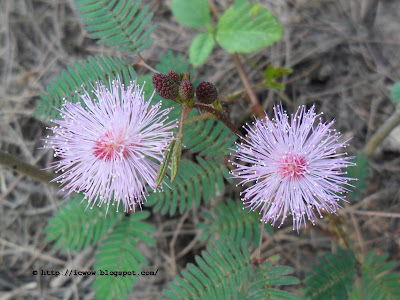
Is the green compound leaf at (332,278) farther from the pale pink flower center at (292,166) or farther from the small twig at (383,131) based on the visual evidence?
the small twig at (383,131)

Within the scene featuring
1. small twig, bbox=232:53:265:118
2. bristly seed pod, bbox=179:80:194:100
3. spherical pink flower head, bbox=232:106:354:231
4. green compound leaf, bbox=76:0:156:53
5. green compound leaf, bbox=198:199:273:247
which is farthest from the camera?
small twig, bbox=232:53:265:118

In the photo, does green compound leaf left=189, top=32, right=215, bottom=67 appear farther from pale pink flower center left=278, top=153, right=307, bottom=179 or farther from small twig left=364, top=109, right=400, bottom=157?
small twig left=364, top=109, right=400, bottom=157

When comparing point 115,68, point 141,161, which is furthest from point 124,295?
point 115,68

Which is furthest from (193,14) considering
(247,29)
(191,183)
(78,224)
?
(78,224)

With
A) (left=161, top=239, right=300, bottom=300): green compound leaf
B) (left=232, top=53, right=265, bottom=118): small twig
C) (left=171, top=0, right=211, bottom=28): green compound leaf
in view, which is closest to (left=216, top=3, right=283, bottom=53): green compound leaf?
(left=171, top=0, right=211, bottom=28): green compound leaf

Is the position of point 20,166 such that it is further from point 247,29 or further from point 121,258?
point 247,29

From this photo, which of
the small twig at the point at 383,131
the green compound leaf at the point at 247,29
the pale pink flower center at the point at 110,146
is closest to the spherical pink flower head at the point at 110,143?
the pale pink flower center at the point at 110,146
